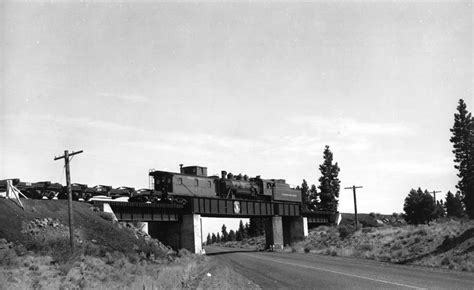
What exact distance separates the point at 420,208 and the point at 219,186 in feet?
128

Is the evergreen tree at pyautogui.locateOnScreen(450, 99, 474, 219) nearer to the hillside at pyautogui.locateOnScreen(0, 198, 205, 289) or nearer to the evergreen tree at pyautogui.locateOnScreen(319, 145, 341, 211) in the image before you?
the evergreen tree at pyautogui.locateOnScreen(319, 145, 341, 211)

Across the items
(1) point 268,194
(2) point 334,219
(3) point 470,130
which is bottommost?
(2) point 334,219

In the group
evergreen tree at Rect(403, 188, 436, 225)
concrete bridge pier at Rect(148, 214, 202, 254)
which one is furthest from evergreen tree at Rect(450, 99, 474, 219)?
concrete bridge pier at Rect(148, 214, 202, 254)

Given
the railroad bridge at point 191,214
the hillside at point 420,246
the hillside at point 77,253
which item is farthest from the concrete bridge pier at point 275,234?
the hillside at point 77,253

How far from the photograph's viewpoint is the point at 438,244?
3262 centimetres

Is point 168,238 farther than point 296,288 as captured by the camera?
Yes

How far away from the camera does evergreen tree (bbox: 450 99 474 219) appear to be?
188 feet

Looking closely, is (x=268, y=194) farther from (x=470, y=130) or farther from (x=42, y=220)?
(x=42, y=220)

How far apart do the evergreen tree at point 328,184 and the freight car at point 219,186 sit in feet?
75.4

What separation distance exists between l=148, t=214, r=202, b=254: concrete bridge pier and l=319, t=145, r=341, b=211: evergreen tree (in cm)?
4715

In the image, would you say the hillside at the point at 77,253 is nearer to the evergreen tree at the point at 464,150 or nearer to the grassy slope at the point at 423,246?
the grassy slope at the point at 423,246

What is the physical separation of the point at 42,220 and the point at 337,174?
2825 inches

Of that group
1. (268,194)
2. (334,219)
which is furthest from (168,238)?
(334,219)

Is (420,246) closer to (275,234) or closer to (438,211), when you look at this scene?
(275,234)
